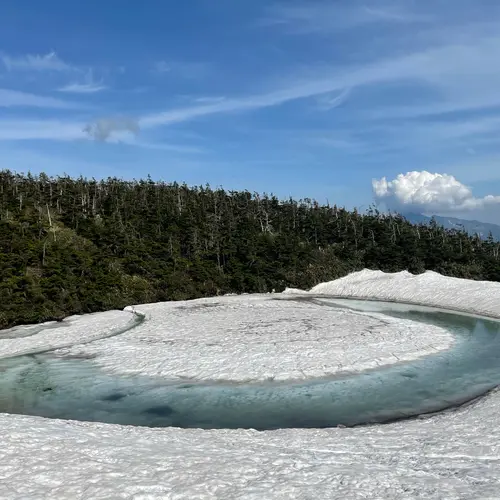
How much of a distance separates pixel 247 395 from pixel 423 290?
48.4 m

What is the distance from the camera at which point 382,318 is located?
4862 cm

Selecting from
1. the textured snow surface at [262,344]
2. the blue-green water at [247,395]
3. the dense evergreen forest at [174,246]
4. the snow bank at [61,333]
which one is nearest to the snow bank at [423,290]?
the dense evergreen forest at [174,246]

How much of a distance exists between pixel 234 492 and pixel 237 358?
1969cm

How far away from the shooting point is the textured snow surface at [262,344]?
29.3 m

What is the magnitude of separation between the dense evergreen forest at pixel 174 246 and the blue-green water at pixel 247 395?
2605 centimetres

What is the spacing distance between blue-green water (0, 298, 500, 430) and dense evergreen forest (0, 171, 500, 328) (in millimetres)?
26054

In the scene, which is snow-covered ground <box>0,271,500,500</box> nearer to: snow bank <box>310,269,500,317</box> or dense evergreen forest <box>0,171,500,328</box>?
snow bank <box>310,269,500,317</box>

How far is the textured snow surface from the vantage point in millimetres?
29312

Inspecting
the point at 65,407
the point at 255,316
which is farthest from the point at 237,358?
the point at 255,316

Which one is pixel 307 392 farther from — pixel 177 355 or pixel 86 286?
pixel 86 286

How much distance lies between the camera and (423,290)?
216ft

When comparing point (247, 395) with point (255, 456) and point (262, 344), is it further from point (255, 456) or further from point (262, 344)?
point (262, 344)

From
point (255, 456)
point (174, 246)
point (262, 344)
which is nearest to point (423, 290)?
point (262, 344)

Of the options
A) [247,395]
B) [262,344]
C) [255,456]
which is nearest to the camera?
[255,456]
